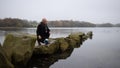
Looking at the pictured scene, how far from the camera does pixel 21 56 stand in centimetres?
1267

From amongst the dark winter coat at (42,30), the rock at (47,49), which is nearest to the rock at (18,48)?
the rock at (47,49)

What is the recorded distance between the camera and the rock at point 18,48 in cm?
1259

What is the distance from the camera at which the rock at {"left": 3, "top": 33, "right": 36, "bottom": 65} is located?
1259cm

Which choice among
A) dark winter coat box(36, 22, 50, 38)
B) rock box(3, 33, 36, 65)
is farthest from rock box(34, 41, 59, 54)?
rock box(3, 33, 36, 65)

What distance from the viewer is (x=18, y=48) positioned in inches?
505

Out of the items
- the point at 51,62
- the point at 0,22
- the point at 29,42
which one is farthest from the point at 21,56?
the point at 0,22

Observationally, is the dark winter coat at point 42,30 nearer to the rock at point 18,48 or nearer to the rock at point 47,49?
the rock at point 47,49

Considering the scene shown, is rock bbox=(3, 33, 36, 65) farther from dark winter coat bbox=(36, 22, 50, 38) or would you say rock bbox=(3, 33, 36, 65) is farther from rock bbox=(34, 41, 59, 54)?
dark winter coat bbox=(36, 22, 50, 38)

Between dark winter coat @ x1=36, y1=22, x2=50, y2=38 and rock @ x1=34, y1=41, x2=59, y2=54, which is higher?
dark winter coat @ x1=36, y1=22, x2=50, y2=38

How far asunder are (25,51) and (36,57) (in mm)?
3565

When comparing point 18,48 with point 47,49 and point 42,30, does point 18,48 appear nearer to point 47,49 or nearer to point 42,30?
point 47,49

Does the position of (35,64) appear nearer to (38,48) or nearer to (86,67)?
(38,48)

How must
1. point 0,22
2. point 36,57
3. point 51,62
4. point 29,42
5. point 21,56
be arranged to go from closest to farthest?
point 21,56 < point 29,42 < point 51,62 < point 36,57 < point 0,22

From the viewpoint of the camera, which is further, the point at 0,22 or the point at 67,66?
the point at 0,22
